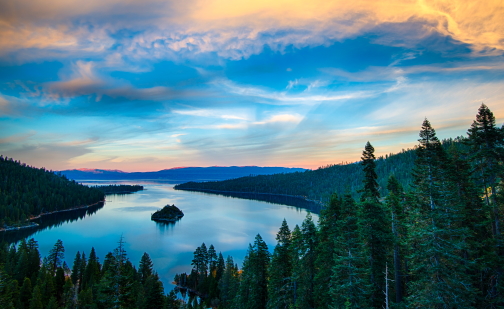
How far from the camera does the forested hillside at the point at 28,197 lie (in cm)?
12214

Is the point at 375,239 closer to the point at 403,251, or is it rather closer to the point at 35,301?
the point at 403,251

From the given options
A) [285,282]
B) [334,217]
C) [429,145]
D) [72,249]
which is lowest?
[72,249]

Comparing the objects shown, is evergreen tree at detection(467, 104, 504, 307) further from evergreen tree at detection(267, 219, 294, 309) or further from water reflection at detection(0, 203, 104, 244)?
water reflection at detection(0, 203, 104, 244)

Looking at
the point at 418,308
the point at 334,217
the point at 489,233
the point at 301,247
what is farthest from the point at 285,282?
the point at 489,233

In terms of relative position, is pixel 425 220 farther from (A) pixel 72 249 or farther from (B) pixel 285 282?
(A) pixel 72 249

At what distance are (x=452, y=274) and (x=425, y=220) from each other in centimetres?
366

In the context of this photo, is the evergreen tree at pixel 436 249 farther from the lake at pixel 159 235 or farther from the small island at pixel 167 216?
the small island at pixel 167 216

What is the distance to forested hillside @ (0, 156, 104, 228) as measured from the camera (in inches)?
4809

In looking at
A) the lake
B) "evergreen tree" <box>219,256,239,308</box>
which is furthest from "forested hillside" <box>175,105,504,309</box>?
the lake

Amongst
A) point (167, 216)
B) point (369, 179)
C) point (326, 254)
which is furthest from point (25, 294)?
point (167, 216)

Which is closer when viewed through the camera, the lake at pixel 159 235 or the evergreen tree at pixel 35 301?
the evergreen tree at pixel 35 301

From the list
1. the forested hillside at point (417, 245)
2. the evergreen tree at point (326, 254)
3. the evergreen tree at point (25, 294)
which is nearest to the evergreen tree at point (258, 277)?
the forested hillside at point (417, 245)

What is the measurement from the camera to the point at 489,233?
2288 centimetres

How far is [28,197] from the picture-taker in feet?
505
